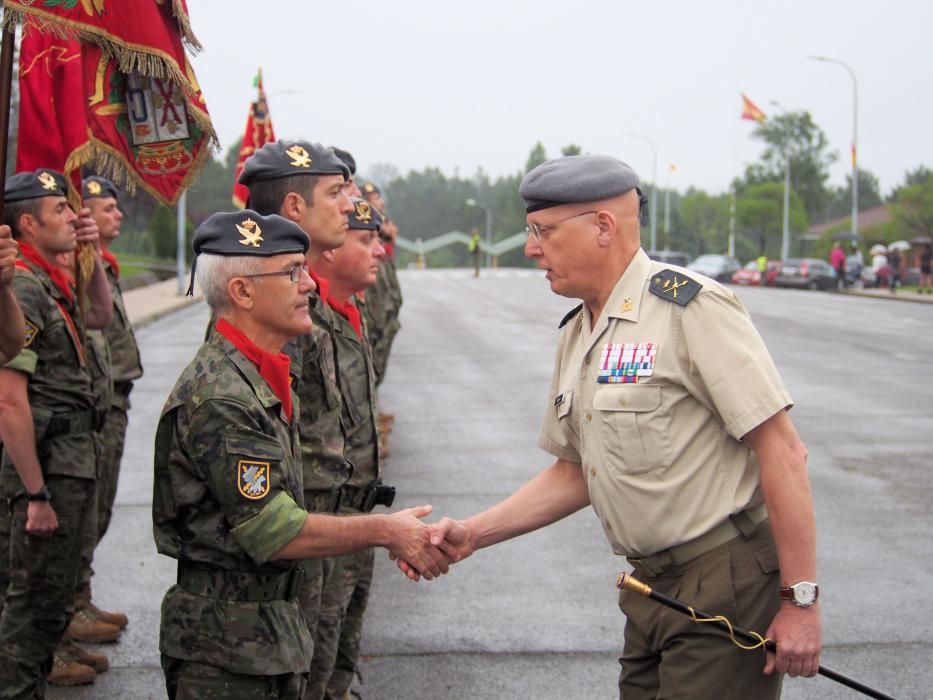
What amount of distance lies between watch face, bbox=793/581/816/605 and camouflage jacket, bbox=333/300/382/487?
6.46 feet

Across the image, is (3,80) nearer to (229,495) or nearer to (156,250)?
(229,495)

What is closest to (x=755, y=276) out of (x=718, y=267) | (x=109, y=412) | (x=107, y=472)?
(x=718, y=267)

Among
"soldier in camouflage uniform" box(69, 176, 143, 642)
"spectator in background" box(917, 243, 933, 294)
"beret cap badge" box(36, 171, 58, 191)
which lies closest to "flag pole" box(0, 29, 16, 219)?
"beret cap badge" box(36, 171, 58, 191)

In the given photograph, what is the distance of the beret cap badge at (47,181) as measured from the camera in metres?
5.19

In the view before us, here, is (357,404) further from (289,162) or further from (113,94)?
(113,94)

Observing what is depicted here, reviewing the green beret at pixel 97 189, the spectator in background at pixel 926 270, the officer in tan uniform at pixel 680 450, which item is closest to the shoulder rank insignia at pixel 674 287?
the officer in tan uniform at pixel 680 450

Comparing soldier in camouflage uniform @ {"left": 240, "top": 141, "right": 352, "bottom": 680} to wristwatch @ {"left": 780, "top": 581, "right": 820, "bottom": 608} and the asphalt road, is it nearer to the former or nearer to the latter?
the asphalt road

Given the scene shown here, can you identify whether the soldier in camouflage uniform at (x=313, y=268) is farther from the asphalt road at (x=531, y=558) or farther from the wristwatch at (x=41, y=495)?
the asphalt road at (x=531, y=558)

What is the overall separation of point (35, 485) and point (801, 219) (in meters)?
86.8

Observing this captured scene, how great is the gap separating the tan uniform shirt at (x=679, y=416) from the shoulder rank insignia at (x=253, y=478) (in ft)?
3.04

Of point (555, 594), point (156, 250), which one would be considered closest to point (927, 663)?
point (555, 594)

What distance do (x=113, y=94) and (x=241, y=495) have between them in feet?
7.19

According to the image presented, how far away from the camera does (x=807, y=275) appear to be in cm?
4544

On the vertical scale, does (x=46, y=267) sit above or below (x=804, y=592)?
above
